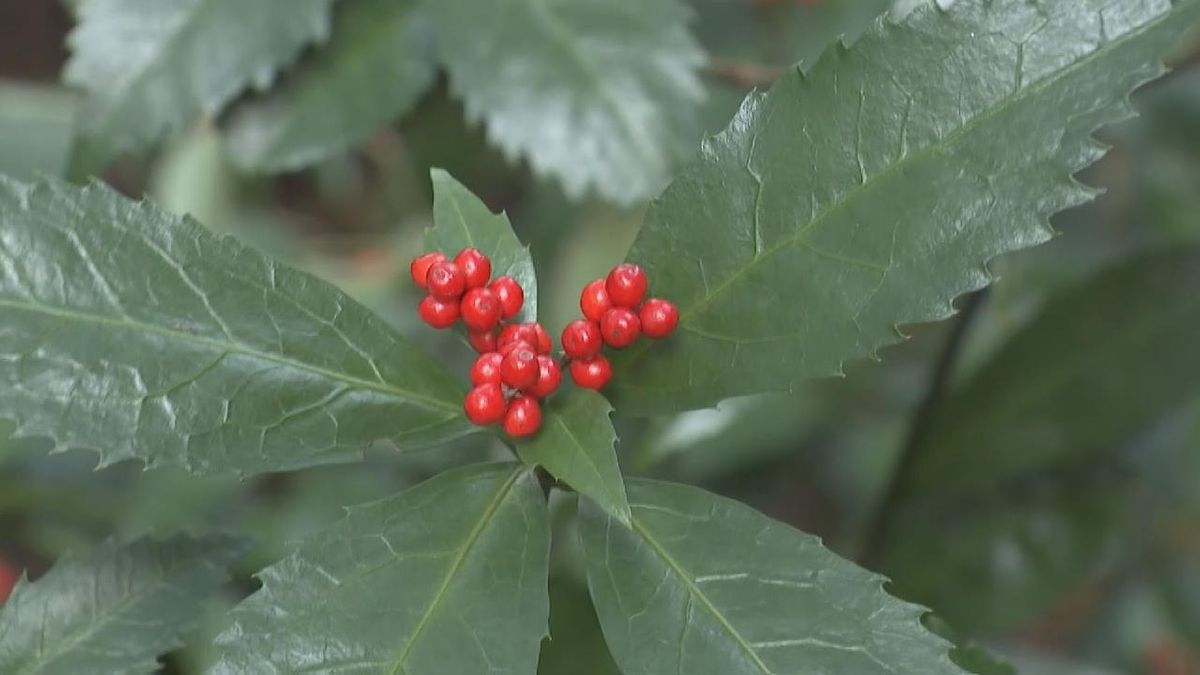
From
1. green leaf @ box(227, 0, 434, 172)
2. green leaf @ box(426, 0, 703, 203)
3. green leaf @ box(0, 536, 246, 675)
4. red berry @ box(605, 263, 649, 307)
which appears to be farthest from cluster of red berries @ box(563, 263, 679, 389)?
green leaf @ box(227, 0, 434, 172)

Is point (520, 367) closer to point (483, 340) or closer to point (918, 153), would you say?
point (483, 340)

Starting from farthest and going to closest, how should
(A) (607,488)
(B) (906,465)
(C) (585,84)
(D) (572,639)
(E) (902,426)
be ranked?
(E) (902,426) → (B) (906,465) → (C) (585,84) → (D) (572,639) → (A) (607,488)

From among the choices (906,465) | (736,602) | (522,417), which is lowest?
(736,602)

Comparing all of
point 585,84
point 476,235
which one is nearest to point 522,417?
point 476,235

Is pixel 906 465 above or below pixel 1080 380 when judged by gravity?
below

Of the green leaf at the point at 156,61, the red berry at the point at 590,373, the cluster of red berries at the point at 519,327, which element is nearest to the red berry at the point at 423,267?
the cluster of red berries at the point at 519,327
